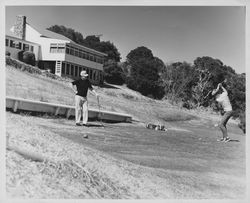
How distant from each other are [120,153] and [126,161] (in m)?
0.34

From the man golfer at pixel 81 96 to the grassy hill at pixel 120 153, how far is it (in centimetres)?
14

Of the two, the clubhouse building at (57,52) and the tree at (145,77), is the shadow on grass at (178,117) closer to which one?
the tree at (145,77)

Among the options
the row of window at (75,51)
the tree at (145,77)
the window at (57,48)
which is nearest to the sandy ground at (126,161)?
the tree at (145,77)

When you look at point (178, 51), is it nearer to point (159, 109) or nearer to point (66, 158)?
Answer: point (159, 109)

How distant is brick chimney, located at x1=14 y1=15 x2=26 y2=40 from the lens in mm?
8156

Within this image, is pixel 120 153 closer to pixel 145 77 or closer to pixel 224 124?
pixel 145 77

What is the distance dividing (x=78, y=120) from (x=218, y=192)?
9.91ft

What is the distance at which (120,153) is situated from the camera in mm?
8492

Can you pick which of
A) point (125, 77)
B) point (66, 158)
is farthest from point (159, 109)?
point (66, 158)

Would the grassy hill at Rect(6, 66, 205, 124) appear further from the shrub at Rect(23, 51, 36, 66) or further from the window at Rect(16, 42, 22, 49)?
the window at Rect(16, 42, 22, 49)

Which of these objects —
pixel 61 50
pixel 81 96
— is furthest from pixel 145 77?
pixel 61 50

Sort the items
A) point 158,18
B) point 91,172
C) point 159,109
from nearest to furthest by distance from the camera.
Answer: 1. point 91,172
2. point 158,18
3. point 159,109

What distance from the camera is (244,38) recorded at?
846 cm

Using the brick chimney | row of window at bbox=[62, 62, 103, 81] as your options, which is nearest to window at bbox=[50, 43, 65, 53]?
row of window at bbox=[62, 62, 103, 81]
